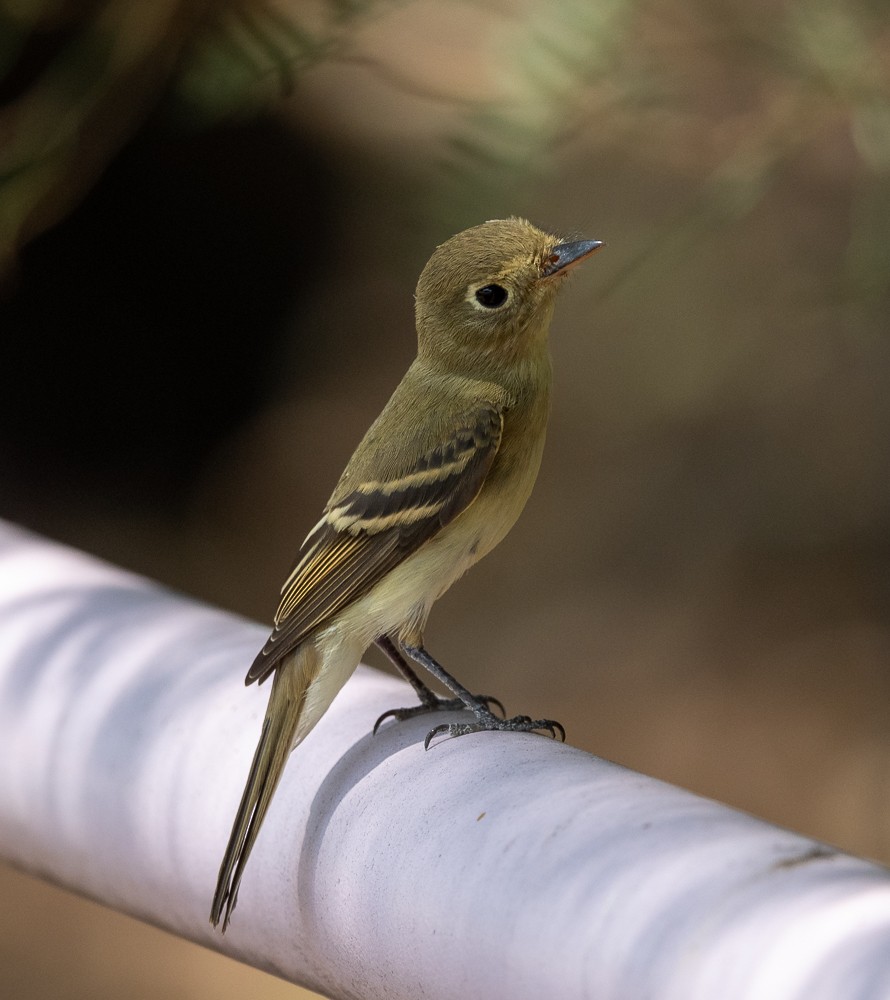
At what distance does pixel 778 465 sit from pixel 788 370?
1.33 ft

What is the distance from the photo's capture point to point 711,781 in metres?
5.35

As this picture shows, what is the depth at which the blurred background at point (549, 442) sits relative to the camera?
16.3 ft

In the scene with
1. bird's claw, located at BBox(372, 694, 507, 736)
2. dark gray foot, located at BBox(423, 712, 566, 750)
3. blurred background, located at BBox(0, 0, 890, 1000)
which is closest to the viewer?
dark gray foot, located at BBox(423, 712, 566, 750)

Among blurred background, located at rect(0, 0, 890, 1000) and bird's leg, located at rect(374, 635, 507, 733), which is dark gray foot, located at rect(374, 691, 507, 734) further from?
blurred background, located at rect(0, 0, 890, 1000)

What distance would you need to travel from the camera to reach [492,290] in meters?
2.60

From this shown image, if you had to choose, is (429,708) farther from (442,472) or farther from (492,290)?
(492,290)

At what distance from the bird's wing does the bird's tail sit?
0.22 metres

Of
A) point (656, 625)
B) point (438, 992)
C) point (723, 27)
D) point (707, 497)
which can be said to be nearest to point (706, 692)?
point (656, 625)

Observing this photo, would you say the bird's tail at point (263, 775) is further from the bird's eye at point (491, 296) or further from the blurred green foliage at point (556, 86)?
the blurred green foliage at point (556, 86)

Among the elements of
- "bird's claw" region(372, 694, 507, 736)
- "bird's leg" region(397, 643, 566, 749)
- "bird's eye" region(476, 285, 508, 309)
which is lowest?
"bird's claw" region(372, 694, 507, 736)

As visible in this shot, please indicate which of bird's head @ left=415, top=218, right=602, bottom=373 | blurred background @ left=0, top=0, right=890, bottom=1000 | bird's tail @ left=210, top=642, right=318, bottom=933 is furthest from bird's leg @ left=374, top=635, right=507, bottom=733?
blurred background @ left=0, top=0, right=890, bottom=1000

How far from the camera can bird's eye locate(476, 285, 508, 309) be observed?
260cm

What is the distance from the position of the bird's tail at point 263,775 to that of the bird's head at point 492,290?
722mm

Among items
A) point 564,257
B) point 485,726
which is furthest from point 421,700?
point 564,257
